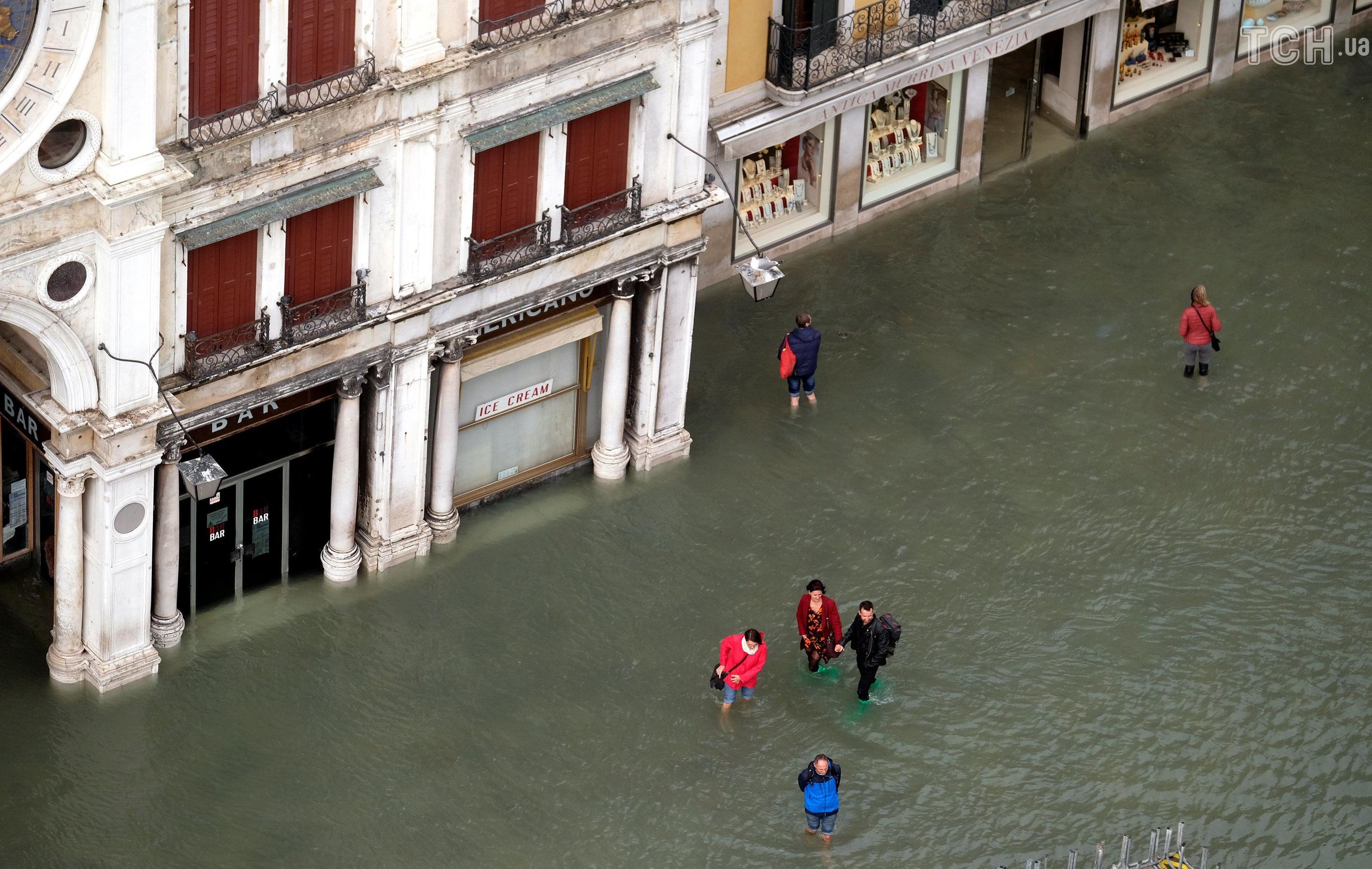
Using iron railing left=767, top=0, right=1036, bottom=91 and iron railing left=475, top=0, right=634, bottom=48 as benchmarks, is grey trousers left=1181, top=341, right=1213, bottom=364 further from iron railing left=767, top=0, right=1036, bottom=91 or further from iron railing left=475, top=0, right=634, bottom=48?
iron railing left=475, top=0, right=634, bottom=48

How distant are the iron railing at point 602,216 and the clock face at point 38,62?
31.8 ft

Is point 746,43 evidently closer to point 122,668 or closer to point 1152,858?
point 122,668

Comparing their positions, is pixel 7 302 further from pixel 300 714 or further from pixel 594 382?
pixel 594 382

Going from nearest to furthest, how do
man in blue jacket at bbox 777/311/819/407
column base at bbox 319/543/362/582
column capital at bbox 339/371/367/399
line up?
column capital at bbox 339/371/367/399
column base at bbox 319/543/362/582
man in blue jacket at bbox 777/311/819/407

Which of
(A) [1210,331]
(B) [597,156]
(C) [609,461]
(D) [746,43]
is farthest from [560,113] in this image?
(A) [1210,331]

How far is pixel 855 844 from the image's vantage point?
45.7 m

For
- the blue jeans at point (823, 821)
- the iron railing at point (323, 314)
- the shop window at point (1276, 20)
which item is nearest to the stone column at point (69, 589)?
the iron railing at point (323, 314)

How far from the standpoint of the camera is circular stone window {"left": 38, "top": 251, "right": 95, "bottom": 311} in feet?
140

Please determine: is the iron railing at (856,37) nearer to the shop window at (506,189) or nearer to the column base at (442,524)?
the shop window at (506,189)

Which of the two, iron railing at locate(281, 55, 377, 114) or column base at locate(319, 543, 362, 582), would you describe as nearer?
iron railing at locate(281, 55, 377, 114)

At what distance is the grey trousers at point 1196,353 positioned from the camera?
2167 inches

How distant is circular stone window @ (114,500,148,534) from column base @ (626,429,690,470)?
9.62 m

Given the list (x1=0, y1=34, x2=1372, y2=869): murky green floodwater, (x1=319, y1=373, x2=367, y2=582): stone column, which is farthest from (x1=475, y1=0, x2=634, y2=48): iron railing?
(x1=0, y1=34, x2=1372, y2=869): murky green floodwater

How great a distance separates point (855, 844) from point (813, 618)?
3948mm
